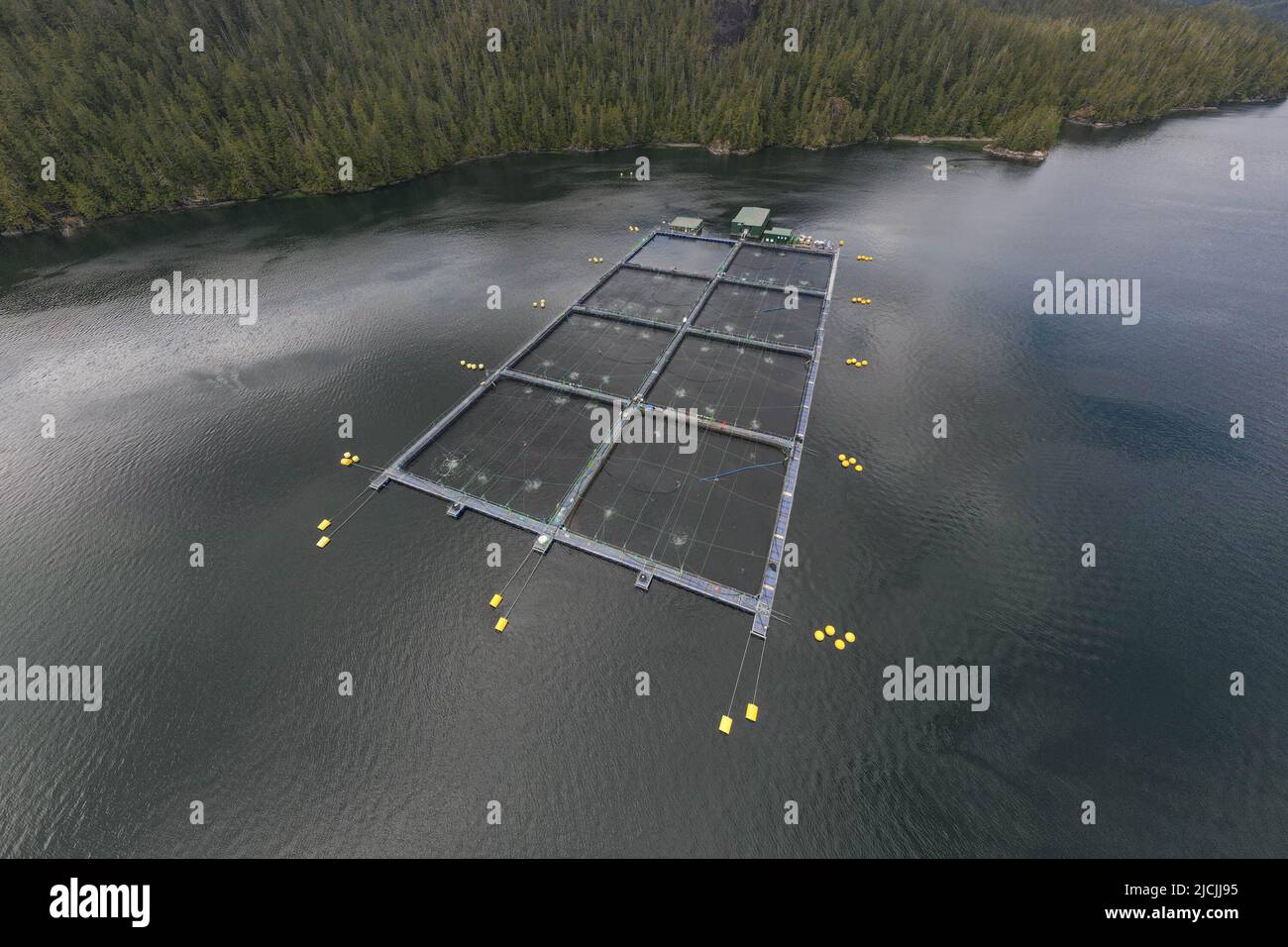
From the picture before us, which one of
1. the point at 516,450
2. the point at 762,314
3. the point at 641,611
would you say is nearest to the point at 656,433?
the point at 516,450

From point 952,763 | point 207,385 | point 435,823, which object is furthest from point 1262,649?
point 207,385

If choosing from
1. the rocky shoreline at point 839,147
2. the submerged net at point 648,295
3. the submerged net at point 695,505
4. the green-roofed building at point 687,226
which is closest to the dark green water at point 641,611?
the submerged net at point 695,505

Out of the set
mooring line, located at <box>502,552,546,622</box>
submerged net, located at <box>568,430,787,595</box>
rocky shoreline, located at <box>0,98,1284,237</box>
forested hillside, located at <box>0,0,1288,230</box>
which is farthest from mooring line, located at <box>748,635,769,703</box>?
forested hillside, located at <box>0,0,1288,230</box>

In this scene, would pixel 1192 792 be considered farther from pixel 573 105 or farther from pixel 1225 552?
pixel 573 105

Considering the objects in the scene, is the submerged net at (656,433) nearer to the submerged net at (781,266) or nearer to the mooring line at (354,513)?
the mooring line at (354,513)

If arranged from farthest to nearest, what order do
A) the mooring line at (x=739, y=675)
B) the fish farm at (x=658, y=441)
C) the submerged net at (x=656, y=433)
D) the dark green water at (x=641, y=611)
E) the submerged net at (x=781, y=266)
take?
the submerged net at (x=781, y=266)
the submerged net at (x=656, y=433)
the fish farm at (x=658, y=441)
the mooring line at (x=739, y=675)
the dark green water at (x=641, y=611)
